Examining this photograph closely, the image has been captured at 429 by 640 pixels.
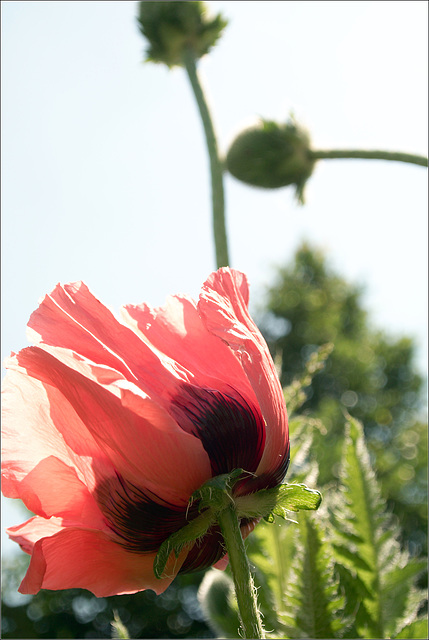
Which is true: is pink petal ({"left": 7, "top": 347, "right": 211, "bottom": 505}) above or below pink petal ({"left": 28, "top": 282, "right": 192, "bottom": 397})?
below

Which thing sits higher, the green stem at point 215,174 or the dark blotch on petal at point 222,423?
the green stem at point 215,174

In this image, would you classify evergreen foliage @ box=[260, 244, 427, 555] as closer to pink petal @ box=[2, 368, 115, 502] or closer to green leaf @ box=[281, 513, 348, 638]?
green leaf @ box=[281, 513, 348, 638]

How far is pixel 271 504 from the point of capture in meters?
0.32

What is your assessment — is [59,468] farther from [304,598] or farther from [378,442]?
[378,442]

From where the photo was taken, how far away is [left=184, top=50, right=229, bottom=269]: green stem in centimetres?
56

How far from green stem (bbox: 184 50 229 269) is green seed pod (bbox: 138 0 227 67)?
0.30 ft

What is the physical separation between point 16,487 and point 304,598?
212 mm

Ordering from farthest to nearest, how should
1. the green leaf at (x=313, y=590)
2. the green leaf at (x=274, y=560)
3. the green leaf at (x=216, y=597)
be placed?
1. the green leaf at (x=216, y=597)
2. the green leaf at (x=274, y=560)
3. the green leaf at (x=313, y=590)

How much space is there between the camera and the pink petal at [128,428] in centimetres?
28

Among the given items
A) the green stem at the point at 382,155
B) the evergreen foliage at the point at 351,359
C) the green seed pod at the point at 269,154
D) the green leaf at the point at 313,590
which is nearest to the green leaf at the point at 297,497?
the green leaf at the point at 313,590

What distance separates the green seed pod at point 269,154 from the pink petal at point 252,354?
529 millimetres

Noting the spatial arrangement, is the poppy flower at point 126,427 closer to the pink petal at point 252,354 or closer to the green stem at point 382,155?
the pink petal at point 252,354

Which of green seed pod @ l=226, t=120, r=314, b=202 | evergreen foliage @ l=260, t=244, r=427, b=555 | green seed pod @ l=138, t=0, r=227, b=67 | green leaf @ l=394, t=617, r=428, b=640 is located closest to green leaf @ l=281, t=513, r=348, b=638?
green leaf @ l=394, t=617, r=428, b=640

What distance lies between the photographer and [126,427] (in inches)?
11.1
